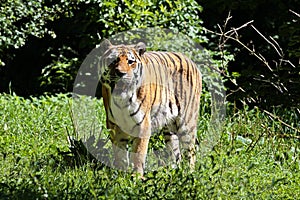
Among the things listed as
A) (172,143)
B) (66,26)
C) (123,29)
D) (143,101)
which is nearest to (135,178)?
(143,101)

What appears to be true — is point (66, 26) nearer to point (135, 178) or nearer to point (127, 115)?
point (127, 115)

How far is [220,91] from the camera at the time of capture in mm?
9641

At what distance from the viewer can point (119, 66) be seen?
224 inches

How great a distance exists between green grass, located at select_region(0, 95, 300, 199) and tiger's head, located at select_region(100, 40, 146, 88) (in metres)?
0.76

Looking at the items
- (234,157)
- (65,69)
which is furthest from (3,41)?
(234,157)

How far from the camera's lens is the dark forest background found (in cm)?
971

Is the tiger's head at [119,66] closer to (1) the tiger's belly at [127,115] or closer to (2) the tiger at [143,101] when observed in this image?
(2) the tiger at [143,101]

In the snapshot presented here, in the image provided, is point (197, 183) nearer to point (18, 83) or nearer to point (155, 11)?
point (155, 11)

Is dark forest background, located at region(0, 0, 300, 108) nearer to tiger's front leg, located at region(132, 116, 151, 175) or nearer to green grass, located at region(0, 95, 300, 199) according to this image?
green grass, located at region(0, 95, 300, 199)

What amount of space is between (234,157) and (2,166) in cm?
210

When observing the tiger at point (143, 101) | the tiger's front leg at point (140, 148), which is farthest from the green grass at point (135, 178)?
the tiger at point (143, 101)

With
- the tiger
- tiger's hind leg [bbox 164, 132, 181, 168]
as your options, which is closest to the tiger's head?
the tiger

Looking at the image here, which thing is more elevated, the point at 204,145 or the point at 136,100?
the point at 136,100

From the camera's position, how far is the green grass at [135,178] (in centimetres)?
485
